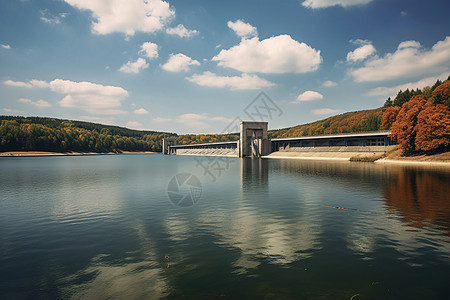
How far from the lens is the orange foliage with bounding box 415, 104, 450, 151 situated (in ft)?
209

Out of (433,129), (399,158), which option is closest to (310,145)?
(399,158)

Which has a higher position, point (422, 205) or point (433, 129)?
point (433, 129)

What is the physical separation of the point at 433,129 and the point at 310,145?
206ft

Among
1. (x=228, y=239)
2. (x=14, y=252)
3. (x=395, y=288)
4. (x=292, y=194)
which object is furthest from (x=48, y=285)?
(x=292, y=194)

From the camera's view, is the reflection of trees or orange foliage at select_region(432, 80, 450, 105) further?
orange foliage at select_region(432, 80, 450, 105)

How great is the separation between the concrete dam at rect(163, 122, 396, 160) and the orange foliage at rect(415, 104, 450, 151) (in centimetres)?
2221

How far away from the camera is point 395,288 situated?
317 inches

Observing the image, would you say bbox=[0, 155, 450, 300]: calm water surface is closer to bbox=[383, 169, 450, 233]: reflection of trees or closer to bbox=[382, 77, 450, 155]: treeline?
bbox=[383, 169, 450, 233]: reflection of trees

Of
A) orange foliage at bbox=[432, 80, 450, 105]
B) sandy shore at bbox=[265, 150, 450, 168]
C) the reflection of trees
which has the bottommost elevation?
the reflection of trees

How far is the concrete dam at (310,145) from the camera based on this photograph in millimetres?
97438

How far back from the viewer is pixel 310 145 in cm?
12675

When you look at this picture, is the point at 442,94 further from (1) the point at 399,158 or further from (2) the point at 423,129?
(2) the point at 423,129

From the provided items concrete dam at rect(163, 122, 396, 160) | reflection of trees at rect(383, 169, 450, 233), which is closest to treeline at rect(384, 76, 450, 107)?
concrete dam at rect(163, 122, 396, 160)

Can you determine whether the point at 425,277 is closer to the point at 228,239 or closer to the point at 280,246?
the point at 280,246
